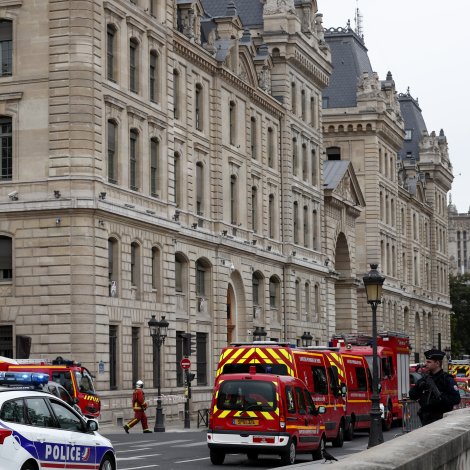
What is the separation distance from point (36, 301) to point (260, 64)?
29332mm

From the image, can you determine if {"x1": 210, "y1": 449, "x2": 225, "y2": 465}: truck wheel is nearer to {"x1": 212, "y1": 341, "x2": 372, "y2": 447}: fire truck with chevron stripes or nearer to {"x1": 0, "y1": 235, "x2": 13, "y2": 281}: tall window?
{"x1": 212, "y1": 341, "x2": 372, "y2": 447}: fire truck with chevron stripes

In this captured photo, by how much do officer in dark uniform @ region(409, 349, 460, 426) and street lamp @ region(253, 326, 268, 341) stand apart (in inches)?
1604

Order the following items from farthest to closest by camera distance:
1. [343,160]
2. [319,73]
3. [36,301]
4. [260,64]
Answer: [343,160] → [319,73] → [260,64] → [36,301]

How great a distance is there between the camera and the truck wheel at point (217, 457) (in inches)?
1142

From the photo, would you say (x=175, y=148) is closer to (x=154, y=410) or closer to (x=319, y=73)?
(x=154, y=410)

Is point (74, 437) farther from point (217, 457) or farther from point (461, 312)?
point (461, 312)

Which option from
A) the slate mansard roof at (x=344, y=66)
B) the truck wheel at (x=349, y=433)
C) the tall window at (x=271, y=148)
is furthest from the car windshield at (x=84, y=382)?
the slate mansard roof at (x=344, y=66)

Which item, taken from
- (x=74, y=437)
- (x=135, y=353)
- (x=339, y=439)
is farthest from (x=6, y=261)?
(x=74, y=437)

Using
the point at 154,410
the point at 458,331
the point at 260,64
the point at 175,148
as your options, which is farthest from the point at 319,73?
the point at 458,331

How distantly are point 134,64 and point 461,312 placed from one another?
103655mm

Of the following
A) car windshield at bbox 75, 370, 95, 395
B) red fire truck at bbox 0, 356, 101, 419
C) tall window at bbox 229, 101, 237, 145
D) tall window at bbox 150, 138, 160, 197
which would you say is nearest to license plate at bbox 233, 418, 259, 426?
red fire truck at bbox 0, 356, 101, 419

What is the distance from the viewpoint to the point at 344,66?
350ft

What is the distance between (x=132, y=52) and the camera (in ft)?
179

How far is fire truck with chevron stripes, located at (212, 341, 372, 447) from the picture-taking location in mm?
32125
